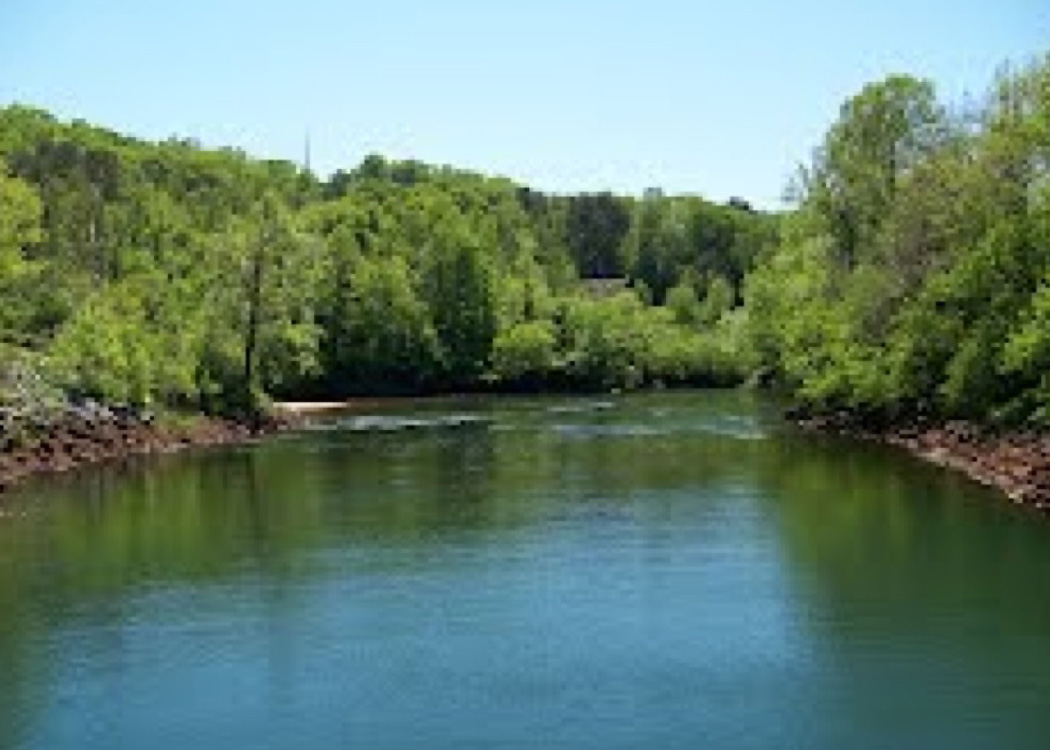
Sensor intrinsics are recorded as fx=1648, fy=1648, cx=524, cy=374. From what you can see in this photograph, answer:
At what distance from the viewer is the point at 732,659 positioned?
32.9 meters

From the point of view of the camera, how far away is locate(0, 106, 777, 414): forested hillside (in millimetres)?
86875

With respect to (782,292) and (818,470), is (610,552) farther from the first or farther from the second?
(782,292)

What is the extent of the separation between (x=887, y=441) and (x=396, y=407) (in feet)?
146

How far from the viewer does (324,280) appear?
128m

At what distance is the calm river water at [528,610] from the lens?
2908 centimetres

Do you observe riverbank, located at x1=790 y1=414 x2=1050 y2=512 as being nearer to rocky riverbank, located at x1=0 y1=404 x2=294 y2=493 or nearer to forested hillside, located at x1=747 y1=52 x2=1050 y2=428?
forested hillside, located at x1=747 y1=52 x2=1050 y2=428

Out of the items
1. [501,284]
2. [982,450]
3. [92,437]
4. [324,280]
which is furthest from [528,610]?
[501,284]

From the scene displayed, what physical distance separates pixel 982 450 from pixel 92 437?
38101mm

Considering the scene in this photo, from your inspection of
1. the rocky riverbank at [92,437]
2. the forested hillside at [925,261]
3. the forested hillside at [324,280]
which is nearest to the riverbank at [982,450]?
the forested hillside at [925,261]

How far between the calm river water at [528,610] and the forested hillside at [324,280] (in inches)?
897

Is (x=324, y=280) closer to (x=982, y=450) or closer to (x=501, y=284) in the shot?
(x=501, y=284)

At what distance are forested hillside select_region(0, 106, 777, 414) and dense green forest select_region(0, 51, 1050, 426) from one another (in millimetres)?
247

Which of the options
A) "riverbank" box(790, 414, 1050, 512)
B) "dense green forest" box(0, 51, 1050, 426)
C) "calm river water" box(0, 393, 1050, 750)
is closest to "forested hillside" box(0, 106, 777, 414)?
"dense green forest" box(0, 51, 1050, 426)

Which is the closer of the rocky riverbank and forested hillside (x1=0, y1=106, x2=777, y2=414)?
the rocky riverbank
